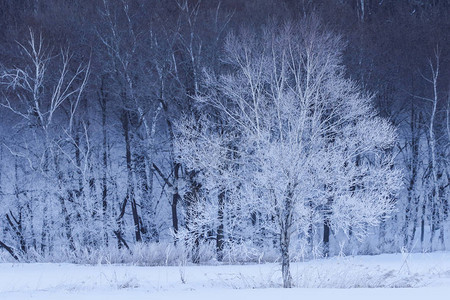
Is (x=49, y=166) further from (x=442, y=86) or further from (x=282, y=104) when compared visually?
(x=442, y=86)

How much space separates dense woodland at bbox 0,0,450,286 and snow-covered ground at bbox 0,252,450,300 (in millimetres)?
3010

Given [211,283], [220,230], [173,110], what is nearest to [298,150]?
[211,283]

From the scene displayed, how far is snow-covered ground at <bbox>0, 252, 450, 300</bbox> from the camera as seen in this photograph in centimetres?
846

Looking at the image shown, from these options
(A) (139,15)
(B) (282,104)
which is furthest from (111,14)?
(B) (282,104)

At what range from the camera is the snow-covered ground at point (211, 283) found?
8.46 metres

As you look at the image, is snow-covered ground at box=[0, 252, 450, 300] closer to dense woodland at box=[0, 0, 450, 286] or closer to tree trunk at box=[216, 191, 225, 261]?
dense woodland at box=[0, 0, 450, 286]

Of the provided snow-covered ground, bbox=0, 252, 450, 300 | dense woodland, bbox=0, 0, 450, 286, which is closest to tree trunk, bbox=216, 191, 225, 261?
dense woodland, bbox=0, 0, 450, 286

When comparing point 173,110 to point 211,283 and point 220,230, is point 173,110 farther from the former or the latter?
point 211,283

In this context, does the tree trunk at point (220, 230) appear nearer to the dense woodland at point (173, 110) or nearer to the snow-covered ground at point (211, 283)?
the dense woodland at point (173, 110)

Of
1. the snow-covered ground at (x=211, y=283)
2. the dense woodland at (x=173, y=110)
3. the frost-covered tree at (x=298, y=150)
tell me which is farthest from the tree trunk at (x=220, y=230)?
the snow-covered ground at (x=211, y=283)

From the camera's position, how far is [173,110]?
22.8 meters

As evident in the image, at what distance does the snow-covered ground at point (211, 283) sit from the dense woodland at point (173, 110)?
3.01 metres

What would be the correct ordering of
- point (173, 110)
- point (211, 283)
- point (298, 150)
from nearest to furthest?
point (211, 283) → point (298, 150) → point (173, 110)

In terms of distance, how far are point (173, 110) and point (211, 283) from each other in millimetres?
12152
